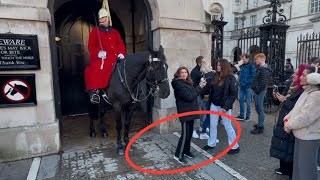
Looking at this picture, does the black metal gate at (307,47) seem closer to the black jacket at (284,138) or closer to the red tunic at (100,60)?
the black jacket at (284,138)

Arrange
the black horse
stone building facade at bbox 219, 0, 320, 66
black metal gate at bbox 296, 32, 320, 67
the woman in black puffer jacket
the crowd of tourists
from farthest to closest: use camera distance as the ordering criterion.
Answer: stone building facade at bbox 219, 0, 320, 66
black metal gate at bbox 296, 32, 320, 67
the black horse
the woman in black puffer jacket
the crowd of tourists

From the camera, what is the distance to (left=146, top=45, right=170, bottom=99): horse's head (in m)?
4.16

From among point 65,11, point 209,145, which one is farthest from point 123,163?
point 65,11

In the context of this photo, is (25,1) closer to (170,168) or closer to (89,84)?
(89,84)

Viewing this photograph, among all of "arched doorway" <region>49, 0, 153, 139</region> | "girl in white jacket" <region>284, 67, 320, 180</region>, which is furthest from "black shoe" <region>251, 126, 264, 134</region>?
"arched doorway" <region>49, 0, 153, 139</region>

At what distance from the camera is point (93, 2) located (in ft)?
25.7

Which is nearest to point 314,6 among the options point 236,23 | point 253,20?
point 253,20

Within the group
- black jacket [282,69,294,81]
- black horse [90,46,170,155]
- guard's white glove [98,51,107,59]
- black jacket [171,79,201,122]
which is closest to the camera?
black jacket [171,79,201,122]

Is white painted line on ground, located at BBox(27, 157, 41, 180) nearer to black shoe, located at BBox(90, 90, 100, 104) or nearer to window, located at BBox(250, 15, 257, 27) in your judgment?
black shoe, located at BBox(90, 90, 100, 104)

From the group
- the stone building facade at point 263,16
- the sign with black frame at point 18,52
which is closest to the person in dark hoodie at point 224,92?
the sign with black frame at point 18,52

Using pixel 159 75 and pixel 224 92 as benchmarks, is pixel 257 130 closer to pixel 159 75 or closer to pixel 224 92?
pixel 224 92

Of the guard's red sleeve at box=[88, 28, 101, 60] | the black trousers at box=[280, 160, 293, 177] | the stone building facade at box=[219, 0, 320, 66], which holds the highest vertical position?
the stone building facade at box=[219, 0, 320, 66]

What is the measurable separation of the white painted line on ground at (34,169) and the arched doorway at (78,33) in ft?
12.1

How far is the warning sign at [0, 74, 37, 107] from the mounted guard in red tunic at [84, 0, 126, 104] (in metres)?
1.16
